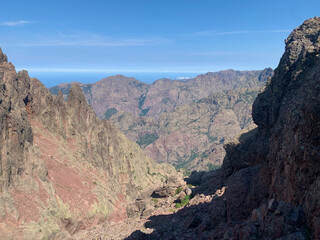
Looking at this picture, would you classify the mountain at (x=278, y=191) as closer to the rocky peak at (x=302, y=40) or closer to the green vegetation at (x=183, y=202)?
the rocky peak at (x=302, y=40)

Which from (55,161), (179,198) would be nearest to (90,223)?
(55,161)

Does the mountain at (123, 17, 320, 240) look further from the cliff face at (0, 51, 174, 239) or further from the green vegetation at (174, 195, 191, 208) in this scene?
the cliff face at (0, 51, 174, 239)

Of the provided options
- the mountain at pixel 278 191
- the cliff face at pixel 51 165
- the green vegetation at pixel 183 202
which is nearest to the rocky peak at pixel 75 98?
the cliff face at pixel 51 165

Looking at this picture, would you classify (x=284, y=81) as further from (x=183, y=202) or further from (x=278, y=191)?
(x=278, y=191)

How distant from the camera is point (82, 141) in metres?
88.8

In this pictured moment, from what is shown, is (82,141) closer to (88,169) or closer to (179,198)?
(88,169)

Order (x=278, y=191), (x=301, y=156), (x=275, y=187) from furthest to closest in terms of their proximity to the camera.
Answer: (x=275, y=187)
(x=278, y=191)
(x=301, y=156)

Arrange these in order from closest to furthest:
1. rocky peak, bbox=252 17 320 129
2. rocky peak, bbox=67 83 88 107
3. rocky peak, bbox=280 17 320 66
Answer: rocky peak, bbox=252 17 320 129, rocky peak, bbox=280 17 320 66, rocky peak, bbox=67 83 88 107

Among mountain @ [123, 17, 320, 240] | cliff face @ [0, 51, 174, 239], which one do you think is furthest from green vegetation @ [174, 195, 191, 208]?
cliff face @ [0, 51, 174, 239]

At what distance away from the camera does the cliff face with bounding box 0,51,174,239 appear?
Answer: 161 feet

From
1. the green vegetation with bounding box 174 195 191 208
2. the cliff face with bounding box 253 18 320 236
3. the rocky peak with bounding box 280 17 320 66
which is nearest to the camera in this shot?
the cliff face with bounding box 253 18 320 236

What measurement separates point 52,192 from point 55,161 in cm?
1184

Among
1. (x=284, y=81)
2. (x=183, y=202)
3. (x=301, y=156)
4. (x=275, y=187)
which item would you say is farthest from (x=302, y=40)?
(x=301, y=156)

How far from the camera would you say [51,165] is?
214ft
